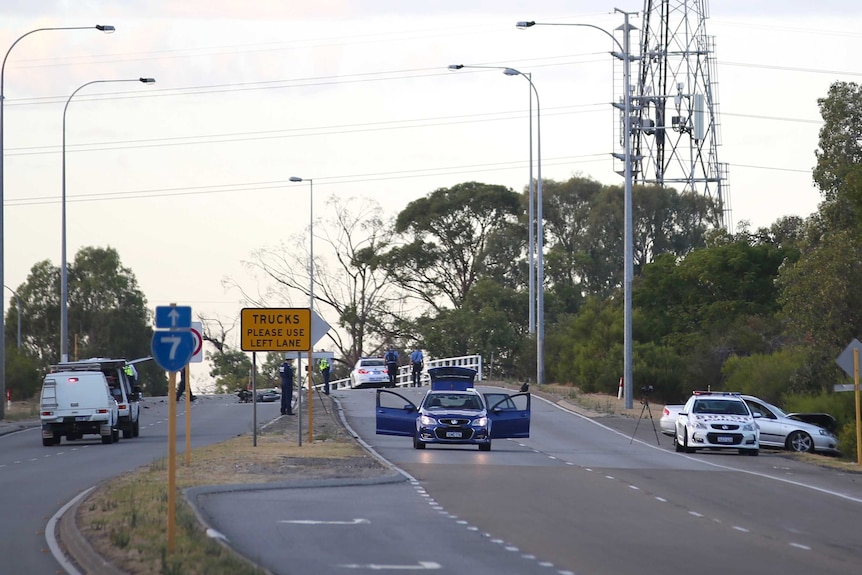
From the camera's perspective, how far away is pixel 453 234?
3317 inches

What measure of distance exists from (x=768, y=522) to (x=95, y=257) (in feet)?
269

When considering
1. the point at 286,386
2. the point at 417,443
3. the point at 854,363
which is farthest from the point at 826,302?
the point at 286,386

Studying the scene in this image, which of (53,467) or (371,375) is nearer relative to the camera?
(53,467)

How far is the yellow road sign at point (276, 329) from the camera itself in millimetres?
29188

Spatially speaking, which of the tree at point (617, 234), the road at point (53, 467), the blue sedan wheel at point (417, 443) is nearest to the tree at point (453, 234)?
the tree at point (617, 234)

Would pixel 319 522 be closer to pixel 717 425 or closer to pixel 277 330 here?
pixel 277 330

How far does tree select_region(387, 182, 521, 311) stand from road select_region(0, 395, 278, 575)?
29.3m

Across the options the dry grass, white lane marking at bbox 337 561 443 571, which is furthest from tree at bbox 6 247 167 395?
white lane marking at bbox 337 561 443 571

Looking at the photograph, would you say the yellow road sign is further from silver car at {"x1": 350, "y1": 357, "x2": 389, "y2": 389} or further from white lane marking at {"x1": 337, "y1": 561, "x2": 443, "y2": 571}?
silver car at {"x1": 350, "y1": 357, "x2": 389, "y2": 389}

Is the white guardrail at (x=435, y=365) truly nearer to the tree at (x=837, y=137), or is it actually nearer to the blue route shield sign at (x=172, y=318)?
the tree at (x=837, y=137)

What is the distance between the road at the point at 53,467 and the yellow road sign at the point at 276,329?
3459 mm

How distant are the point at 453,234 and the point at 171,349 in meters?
70.7

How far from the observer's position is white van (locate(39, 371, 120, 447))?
37125mm

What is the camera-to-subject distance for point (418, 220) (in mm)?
84062
